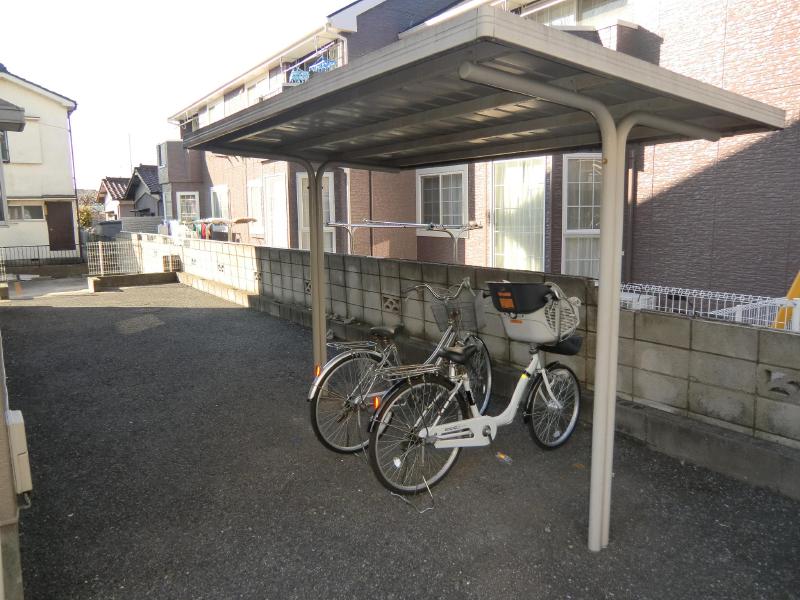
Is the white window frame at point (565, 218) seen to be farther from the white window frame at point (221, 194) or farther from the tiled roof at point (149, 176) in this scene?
the tiled roof at point (149, 176)

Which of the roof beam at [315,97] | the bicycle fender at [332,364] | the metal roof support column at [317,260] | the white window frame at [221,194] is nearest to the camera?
the roof beam at [315,97]

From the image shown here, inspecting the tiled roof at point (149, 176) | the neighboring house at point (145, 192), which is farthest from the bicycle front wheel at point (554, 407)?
the tiled roof at point (149, 176)

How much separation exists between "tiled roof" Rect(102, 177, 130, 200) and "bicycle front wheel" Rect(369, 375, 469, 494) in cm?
4253

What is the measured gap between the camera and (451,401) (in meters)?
3.71

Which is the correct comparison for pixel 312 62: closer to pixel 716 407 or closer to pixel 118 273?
pixel 118 273

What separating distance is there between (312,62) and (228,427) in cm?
1388

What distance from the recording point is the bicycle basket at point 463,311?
410 cm

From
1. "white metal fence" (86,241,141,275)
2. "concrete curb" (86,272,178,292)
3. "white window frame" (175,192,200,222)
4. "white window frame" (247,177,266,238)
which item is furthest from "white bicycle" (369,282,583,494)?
"white window frame" (175,192,200,222)

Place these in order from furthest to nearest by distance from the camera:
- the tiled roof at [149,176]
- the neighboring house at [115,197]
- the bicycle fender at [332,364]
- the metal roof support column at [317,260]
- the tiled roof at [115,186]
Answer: the tiled roof at [115,186] → the neighboring house at [115,197] → the tiled roof at [149,176] → the metal roof support column at [317,260] → the bicycle fender at [332,364]

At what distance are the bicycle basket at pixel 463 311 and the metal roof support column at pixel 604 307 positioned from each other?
1275 mm

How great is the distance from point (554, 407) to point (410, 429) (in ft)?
4.02

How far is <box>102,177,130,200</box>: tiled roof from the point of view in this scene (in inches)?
1632

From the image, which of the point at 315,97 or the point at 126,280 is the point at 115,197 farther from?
the point at 315,97

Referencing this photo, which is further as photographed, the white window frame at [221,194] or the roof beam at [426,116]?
the white window frame at [221,194]
